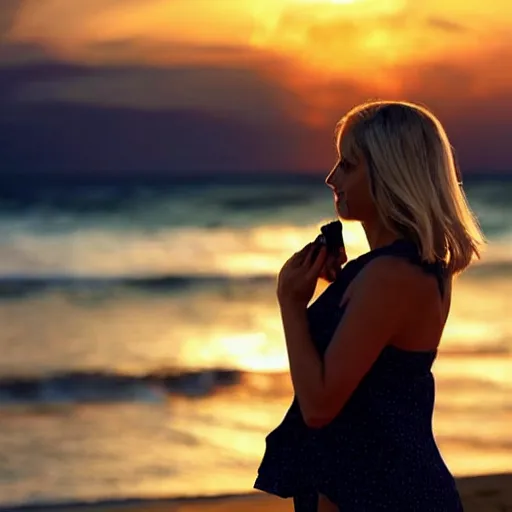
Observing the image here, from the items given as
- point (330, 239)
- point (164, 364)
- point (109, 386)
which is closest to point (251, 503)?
point (330, 239)

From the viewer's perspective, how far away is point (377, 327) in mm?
2246

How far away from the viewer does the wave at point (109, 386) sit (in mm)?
11062

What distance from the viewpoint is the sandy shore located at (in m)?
6.47

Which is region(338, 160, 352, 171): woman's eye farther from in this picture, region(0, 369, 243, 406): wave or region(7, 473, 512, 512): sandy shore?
region(0, 369, 243, 406): wave

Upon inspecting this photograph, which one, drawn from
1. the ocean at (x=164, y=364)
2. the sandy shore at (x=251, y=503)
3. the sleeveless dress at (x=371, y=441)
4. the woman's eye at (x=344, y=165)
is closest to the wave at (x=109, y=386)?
the ocean at (x=164, y=364)

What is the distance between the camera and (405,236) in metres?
2.36

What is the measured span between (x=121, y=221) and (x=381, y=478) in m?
40.6

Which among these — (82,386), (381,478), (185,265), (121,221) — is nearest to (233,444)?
(82,386)

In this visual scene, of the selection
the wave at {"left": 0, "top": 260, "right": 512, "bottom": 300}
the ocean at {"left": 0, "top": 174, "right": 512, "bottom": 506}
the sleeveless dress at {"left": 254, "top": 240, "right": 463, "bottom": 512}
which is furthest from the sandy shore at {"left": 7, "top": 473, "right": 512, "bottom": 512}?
the wave at {"left": 0, "top": 260, "right": 512, "bottom": 300}

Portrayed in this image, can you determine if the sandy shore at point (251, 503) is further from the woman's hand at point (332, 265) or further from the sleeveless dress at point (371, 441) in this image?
the woman's hand at point (332, 265)

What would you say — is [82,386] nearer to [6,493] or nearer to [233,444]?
[233,444]

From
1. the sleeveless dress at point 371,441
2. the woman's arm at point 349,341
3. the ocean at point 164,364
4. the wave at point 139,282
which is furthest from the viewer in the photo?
the wave at point 139,282

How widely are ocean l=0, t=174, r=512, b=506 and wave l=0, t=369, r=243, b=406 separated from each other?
0.08ft

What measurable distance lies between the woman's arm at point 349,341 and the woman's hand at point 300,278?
0.08 ft
